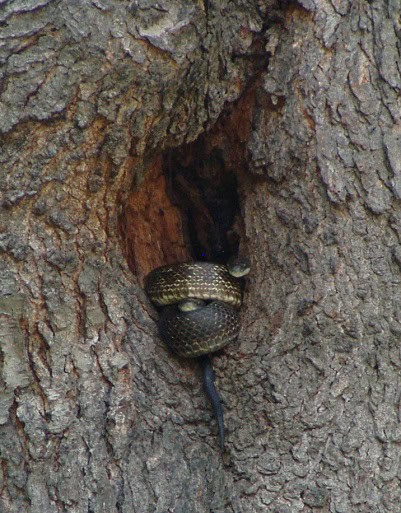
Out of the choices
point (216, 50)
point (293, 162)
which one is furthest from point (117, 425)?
point (216, 50)

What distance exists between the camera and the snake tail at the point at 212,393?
11.7 feet

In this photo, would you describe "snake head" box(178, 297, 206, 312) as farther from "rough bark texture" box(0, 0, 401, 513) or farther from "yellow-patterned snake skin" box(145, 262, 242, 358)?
"rough bark texture" box(0, 0, 401, 513)

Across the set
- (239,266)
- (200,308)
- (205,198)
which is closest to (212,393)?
(200,308)

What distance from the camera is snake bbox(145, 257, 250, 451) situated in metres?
3.76

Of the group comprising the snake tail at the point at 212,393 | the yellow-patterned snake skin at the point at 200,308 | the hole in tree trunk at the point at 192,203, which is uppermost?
the hole in tree trunk at the point at 192,203

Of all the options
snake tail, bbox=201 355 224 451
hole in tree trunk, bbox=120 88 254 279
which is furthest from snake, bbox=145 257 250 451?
hole in tree trunk, bbox=120 88 254 279

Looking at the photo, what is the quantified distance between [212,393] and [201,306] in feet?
2.67

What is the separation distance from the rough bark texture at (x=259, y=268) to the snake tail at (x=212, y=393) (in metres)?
0.04

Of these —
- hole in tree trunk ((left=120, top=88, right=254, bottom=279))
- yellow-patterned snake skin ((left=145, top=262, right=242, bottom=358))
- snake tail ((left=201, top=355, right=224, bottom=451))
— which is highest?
hole in tree trunk ((left=120, top=88, right=254, bottom=279))

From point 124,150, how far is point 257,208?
79 centimetres

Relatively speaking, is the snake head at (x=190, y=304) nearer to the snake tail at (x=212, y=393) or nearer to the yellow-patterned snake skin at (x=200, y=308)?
the yellow-patterned snake skin at (x=200, y=308)

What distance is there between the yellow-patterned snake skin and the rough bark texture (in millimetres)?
106

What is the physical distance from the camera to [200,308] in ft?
13.5

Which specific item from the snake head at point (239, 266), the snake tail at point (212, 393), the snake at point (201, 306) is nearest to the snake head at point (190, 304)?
the snake at point (201, 306)
